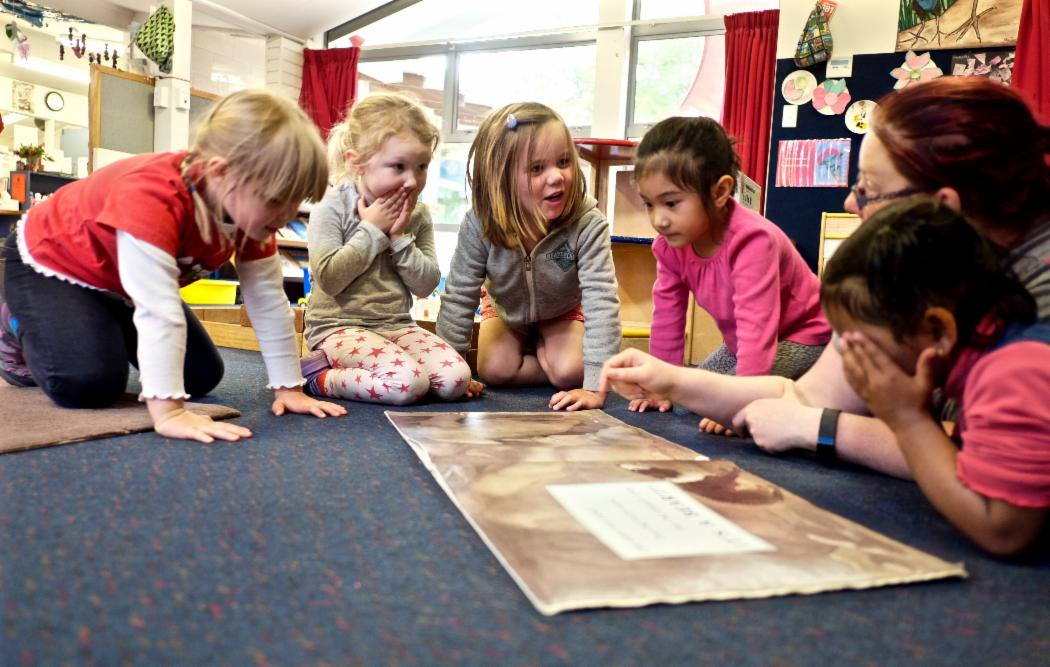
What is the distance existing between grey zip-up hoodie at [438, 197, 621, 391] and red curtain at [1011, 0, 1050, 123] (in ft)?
8.42

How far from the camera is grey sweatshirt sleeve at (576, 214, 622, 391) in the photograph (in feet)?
5.08

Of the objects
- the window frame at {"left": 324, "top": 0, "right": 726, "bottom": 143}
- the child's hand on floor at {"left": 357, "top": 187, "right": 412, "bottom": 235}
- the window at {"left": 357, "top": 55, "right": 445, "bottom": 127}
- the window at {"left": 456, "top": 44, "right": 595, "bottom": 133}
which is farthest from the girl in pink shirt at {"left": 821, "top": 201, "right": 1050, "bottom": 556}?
the window at {"left": 357, "top": 55, "right": 445, "bottom": 127}

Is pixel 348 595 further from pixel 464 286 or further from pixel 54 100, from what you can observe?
pixel 54 100

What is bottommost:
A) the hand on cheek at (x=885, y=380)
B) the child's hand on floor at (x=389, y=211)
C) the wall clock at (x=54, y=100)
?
the hand on cheek at (x=885, y=380)

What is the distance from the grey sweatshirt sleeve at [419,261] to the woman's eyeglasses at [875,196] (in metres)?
0.89

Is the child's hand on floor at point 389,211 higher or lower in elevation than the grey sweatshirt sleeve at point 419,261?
higher

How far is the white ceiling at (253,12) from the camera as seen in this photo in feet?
15.0

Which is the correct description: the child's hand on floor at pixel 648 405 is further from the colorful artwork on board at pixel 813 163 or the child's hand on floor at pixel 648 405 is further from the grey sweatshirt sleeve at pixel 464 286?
the colorful artwork on board at pixel 813 163

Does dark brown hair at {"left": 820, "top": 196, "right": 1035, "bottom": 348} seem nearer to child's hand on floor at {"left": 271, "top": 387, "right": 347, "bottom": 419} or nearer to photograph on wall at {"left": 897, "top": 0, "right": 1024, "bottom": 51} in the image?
child's hand on floor at {"left": 271, "top": 387, "right": 347, "bottom": 419}

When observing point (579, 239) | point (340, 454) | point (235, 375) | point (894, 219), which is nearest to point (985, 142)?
point (894, 219)

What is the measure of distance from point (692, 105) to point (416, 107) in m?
3.38

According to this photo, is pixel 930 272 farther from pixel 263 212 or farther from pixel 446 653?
pixel 263 212

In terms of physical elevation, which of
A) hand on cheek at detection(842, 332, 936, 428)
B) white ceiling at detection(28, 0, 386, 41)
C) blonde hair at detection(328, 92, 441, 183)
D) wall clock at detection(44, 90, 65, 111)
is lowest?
hand on cheek at detection(842, 332, 936, 428)

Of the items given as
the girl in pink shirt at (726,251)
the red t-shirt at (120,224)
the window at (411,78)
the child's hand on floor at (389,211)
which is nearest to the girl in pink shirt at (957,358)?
the girl in pink shirt at (726,251)
